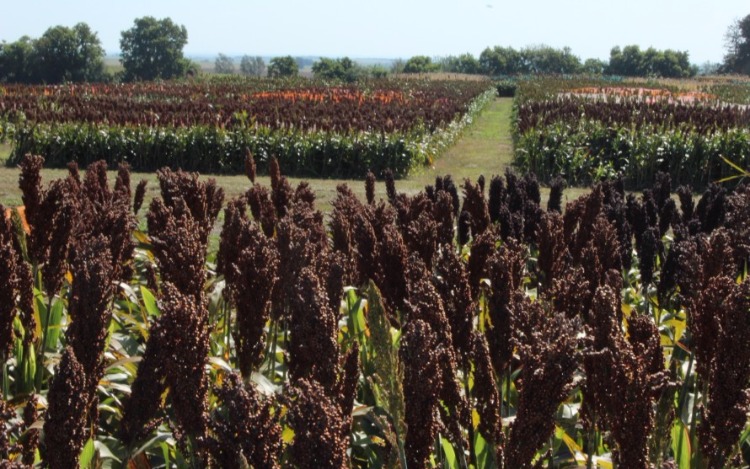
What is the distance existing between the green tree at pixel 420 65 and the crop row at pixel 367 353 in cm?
9537

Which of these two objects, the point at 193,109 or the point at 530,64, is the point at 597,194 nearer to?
the point at 193,109

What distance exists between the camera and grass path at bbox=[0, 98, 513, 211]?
15102 millimetres

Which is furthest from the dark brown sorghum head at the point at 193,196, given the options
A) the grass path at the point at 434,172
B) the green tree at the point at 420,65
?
the green tree at the point at 420,65

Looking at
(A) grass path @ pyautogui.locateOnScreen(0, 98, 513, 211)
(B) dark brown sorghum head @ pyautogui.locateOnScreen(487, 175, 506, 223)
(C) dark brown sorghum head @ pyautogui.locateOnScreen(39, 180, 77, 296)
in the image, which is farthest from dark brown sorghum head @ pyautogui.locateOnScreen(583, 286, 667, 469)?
(A) grass path @ pyautogui.locateOnScreen(0, 98, 513, 211)

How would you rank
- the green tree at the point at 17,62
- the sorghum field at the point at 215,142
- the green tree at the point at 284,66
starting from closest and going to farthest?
the sorghum field at the point at 215,142 < the green tree at the point at 17,62 < the green tree at the point at 284,66

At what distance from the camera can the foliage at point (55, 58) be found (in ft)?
292

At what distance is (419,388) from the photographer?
154cm

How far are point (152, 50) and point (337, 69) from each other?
35.7m

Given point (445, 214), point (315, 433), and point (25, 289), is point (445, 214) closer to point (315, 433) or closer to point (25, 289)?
point (25, 289)

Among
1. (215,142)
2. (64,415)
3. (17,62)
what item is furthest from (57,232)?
(17,62)

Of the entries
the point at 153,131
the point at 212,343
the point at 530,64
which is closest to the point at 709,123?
the point at 153,131

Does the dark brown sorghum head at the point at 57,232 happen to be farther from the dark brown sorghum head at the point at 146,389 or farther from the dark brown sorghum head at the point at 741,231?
the dark brown sorghum head at the point at 741,231

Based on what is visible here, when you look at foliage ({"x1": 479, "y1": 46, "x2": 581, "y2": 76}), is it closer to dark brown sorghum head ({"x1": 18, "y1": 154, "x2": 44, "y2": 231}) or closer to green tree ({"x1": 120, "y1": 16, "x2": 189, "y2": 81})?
green tree ({"x1": 120, "y1": 16, "x2": 189, "y2": 81})

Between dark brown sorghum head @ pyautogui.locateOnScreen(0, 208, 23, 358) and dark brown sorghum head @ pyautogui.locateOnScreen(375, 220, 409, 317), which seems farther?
dark brown sorghum head @ pyautogui.locateOnScreen(375, 220, 409, 317)
